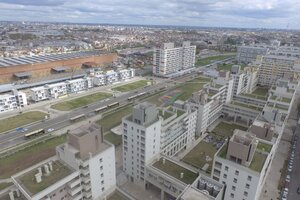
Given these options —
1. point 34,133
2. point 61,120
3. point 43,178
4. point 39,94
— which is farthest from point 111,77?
point 43,178

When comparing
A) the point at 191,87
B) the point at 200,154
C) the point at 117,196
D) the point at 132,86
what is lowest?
the point at 200,154

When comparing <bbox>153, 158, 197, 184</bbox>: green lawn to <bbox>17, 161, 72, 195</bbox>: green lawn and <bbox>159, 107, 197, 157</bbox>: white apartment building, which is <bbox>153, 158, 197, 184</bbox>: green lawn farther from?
<bbox>17, 161, 72, 195</bbox>: green lawn

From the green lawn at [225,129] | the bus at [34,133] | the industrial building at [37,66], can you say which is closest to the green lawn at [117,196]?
the bus at [34,133]

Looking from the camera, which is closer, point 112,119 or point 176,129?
point 176,129

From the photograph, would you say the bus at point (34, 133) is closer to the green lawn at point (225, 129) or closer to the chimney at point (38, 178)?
the chimney at point (38, 178)

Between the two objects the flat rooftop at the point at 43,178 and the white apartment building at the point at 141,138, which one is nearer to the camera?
the flat rooftop at the point at 43,178

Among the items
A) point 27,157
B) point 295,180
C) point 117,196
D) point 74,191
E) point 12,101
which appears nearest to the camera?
point 74,191

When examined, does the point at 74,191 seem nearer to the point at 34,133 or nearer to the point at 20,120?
the point at 34,133
